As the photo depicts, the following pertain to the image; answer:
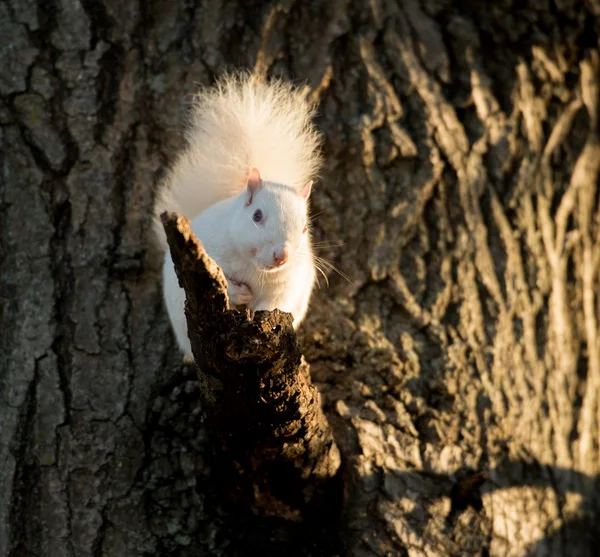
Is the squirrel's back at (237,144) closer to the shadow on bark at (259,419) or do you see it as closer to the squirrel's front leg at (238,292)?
the squirrel's front leg at (238,292)

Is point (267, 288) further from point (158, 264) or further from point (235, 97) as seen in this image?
point (235, 97)

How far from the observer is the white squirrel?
1631mm

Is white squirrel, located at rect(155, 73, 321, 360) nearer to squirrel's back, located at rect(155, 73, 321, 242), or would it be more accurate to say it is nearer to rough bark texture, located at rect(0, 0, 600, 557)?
squirrel's back, located at rect(155, 73, 321, 242)

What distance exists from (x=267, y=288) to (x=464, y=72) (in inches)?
34.1

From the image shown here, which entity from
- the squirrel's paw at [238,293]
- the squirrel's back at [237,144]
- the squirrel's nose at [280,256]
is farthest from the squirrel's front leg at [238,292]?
the squirrel's back at [237,144]

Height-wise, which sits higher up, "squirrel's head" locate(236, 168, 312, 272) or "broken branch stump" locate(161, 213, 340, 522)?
"squirrel's head" locate(236, 168, 312, 272)

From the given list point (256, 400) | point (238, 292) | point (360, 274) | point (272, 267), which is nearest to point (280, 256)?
point (272, 267)

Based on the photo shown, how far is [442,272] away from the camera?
1.96 m

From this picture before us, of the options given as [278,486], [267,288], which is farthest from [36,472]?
[267,288]

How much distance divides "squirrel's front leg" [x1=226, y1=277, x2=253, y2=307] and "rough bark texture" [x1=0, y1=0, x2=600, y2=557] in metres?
0.21

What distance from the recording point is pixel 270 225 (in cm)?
161

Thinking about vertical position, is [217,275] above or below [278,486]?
above

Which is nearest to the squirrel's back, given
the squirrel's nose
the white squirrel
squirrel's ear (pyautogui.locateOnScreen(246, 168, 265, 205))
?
the white squirrel

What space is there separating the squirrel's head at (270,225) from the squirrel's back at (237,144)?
0.44ft
